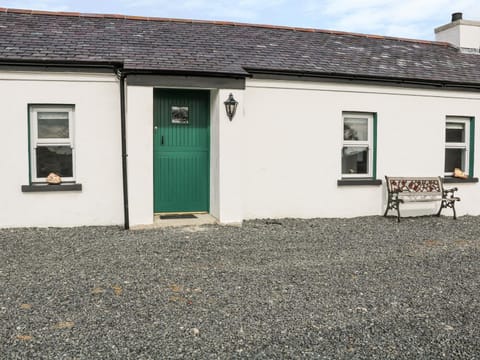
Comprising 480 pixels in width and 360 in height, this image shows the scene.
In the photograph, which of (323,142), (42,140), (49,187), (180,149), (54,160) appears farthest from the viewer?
(323,142)

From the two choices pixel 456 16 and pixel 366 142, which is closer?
pixel 366 142

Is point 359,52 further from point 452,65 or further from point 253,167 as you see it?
point 253,167

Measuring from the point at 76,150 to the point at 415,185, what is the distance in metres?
7.29

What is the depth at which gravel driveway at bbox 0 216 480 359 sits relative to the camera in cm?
364

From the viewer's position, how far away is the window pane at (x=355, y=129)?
10258 mm

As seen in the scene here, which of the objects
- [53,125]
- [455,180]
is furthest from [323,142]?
[53,125]

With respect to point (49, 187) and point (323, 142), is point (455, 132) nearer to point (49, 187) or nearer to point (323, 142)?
point (323, 142)

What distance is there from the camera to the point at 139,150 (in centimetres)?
827

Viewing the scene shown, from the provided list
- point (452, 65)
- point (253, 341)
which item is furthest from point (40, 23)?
point (452, 65)

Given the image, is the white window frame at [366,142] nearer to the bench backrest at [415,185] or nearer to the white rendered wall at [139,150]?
the bench backrest at [415,185]

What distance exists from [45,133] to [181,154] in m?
2.62

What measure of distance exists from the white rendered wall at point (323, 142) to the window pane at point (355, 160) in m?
0.33

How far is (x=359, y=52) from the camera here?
37.5 ft

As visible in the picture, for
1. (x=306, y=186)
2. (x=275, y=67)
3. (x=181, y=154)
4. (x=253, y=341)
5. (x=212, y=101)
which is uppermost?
(x=275, y=67)
